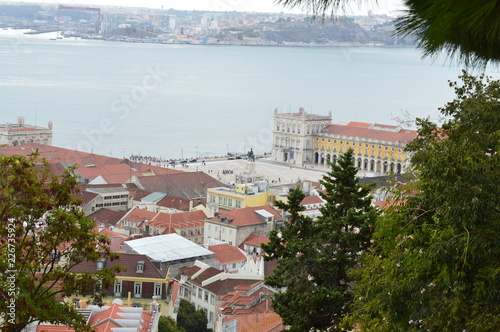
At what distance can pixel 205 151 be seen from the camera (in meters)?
66.9

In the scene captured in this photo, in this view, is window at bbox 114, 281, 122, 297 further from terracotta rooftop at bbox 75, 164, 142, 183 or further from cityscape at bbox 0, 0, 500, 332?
terracotta rooftop at bbox 75, 164, 142, 183

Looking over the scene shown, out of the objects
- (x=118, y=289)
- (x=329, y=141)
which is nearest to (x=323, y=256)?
(x=118, y=289)

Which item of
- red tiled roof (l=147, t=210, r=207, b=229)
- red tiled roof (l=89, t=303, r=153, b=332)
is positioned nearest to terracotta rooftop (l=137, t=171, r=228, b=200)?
red tiled roof (l=147, t=210, r=207, b=229)

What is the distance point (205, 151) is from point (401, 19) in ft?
211

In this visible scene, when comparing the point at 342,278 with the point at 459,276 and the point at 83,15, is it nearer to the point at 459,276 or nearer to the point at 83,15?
the point at 459,276

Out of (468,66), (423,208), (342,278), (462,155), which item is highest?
(468,66)

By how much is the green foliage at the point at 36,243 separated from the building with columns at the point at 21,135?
51.9 meters

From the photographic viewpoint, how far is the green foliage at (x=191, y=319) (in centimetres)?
1886

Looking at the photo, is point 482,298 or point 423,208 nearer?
point 482,298

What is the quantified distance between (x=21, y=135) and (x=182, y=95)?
180ft

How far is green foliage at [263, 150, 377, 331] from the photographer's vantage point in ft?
28.5

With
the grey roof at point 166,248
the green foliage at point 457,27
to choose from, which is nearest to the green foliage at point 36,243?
the green foliage at point 457,27

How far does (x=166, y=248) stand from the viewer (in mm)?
24031

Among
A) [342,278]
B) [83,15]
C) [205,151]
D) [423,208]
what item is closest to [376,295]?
[423,208]
